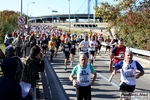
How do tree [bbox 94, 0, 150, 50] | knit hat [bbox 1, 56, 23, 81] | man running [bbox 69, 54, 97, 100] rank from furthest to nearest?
tree [bbox 94, 0, 150, 50], man running [bbox 69, 54, 97, 100], knit hat [bbox 1, 56, 23, 81]

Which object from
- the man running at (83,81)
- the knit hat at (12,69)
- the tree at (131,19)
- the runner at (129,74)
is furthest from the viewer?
the tree at (131,19)

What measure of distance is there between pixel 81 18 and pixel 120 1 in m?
139

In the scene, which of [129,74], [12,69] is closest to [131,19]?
[129,74]

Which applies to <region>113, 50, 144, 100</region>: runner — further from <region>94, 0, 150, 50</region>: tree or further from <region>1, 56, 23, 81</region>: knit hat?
<region>94, 0, 150, 50</region>: tree

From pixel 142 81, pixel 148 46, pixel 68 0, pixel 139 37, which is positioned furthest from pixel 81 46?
pixel 68 0

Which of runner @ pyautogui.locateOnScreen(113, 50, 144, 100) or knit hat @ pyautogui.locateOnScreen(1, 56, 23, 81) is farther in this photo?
runner @ pyautogui.locateOnScreen(113, 50, 144, 100)

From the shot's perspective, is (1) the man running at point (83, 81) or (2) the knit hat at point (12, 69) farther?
(1) the man running at point (83, 81)

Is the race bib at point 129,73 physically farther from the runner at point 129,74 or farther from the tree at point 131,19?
the tree at point 131,19

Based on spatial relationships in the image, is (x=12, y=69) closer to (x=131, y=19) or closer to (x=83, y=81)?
(x=83, y=81)

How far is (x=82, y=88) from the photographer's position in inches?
252

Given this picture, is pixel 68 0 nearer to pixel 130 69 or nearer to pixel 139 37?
pixel 139 37

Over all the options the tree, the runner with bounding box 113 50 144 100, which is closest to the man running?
the runner with bounding box 113 50 144 100

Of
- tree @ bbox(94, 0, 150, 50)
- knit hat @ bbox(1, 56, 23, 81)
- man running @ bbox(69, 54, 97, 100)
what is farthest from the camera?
tree @ bbox(94, 0, 150, 50)

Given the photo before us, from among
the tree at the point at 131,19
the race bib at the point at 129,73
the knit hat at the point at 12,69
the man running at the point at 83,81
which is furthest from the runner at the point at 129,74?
the tree at the point at 131,19
